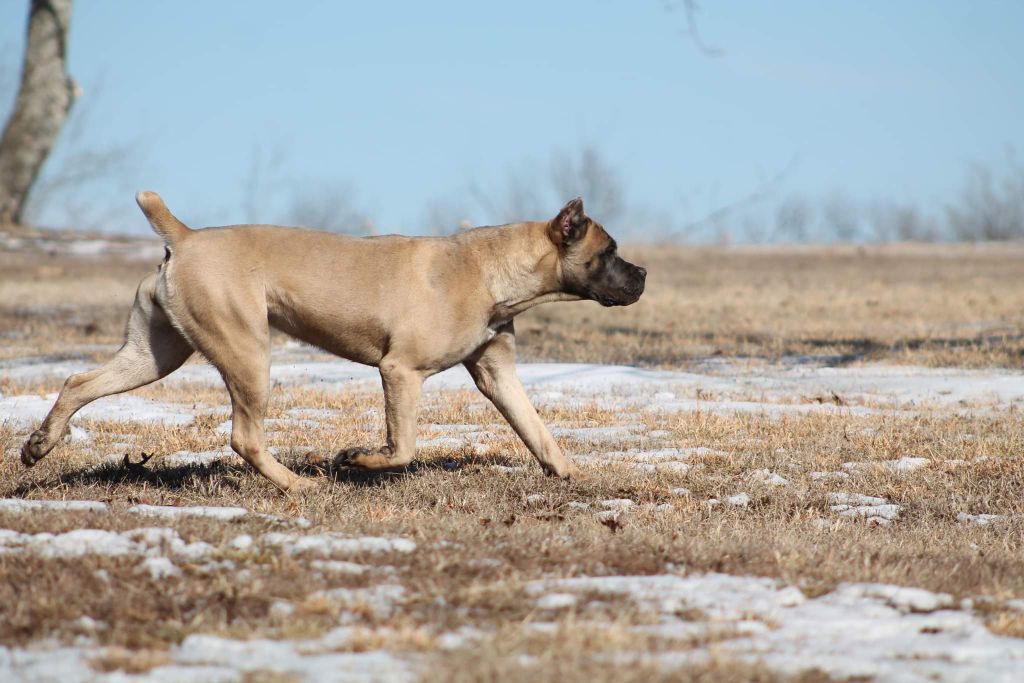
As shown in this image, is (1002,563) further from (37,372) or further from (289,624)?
(37,372)

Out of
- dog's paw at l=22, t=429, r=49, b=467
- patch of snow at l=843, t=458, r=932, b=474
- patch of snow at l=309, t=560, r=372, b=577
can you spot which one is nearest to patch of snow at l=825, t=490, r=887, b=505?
patch of snow at l=843, t=458, r=932, b=474

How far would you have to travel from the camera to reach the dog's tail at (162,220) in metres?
6.30

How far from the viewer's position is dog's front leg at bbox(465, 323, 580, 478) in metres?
7.02

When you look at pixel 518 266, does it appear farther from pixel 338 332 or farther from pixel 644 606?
pixel 644 606

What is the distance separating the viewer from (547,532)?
5.35m

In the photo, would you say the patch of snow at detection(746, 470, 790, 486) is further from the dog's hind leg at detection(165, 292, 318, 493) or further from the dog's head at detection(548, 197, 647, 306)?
the dog's hind leg at detection(165, 292, 318, 493)

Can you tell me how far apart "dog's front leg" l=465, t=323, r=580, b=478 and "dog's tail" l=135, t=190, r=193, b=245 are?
1.83m

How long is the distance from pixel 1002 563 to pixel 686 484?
208 cm

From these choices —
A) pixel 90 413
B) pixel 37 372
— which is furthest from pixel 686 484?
pixel 37 372

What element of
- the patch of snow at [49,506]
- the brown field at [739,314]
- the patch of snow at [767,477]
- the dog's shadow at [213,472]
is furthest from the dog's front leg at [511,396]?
the brown field at [739,314]

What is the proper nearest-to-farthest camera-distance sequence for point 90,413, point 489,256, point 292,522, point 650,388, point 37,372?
point 292,522
point 489,256
point 90,413
point 650,388
point 37,372

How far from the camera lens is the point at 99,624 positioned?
3.91 m

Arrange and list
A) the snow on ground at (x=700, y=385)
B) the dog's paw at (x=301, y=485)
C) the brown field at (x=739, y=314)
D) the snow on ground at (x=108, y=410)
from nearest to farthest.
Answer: the dog's paw at (x=301, y=485) < the snow on ground at (x=108, y=410) < the snow on ground at (x=700, y=385) < the brown field at (x=739, y=314)

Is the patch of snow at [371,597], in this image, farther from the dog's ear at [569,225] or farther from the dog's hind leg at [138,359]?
the dog's ear at [569,225]
